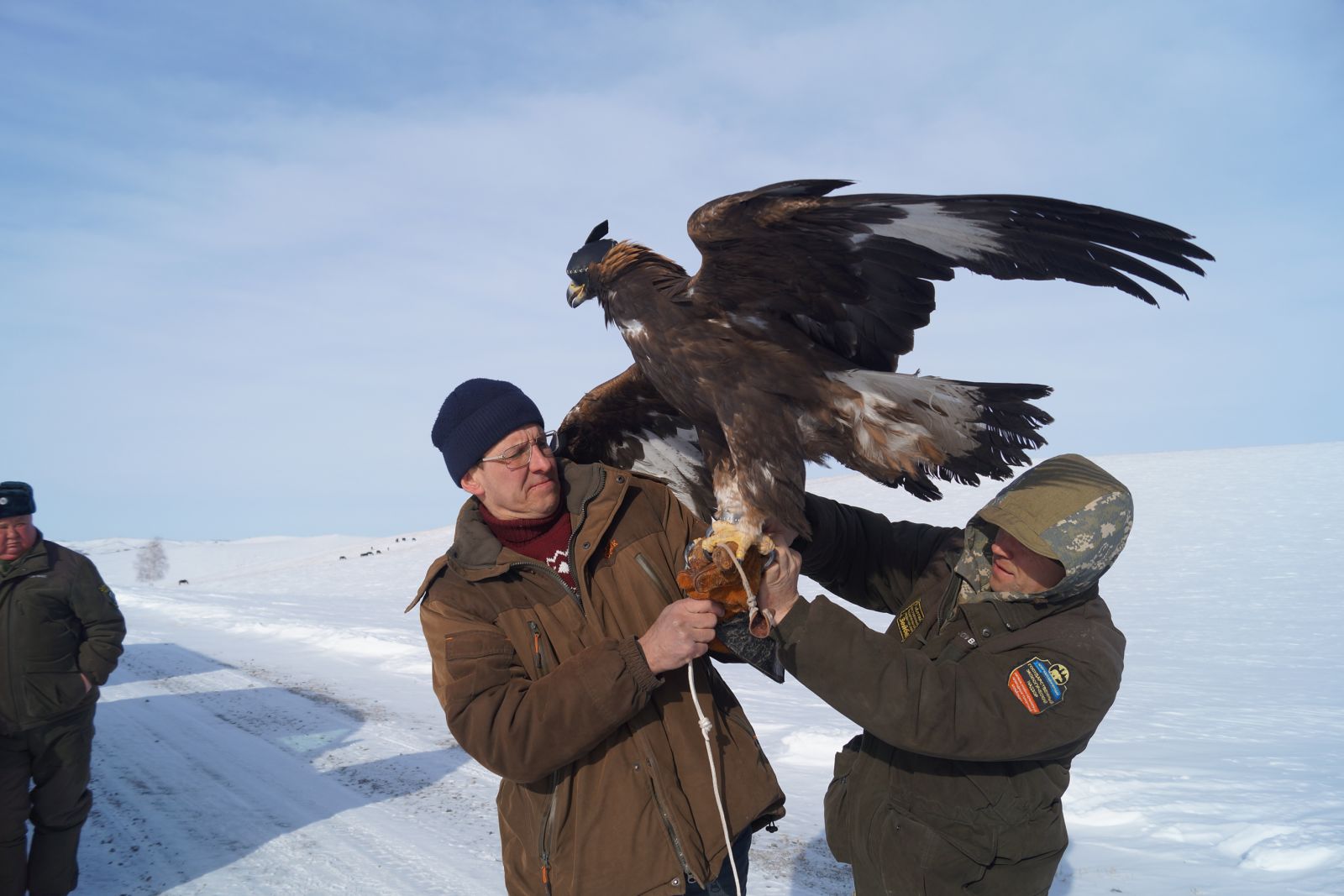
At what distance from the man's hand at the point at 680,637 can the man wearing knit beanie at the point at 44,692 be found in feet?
12.6

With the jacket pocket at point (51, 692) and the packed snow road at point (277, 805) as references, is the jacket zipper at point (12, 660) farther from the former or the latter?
the packed snow road at point (277, 805)

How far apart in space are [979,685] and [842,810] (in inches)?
26.8

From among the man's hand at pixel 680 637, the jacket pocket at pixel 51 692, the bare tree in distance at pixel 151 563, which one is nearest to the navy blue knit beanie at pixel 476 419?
the man's hand at pixel 680 637

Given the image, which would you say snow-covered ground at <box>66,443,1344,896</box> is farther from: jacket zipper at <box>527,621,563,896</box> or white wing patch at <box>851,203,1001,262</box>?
white wing patch at <box>851,203,1001,262</box>

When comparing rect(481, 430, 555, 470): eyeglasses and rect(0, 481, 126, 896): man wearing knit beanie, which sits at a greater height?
rect(481, 430, 555, 470): eyeglasses

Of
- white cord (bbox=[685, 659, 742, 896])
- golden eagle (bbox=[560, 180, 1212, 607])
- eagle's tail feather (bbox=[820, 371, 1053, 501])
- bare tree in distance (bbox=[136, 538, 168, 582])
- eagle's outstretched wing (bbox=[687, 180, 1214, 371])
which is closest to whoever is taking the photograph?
white cord (bbox=[685, 659, 742, 896])

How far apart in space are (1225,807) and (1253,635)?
27.5 feet

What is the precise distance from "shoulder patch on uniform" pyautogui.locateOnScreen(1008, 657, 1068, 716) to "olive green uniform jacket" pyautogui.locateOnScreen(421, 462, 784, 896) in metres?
0.64

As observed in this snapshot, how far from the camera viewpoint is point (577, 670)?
Result: 1.93 meters

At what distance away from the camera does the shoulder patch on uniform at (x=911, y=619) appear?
2264 millimetres

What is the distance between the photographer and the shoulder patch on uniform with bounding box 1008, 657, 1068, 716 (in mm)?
1776

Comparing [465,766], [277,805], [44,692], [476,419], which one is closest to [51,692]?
[44,692]

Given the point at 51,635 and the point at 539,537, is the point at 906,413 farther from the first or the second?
the point at 51,635

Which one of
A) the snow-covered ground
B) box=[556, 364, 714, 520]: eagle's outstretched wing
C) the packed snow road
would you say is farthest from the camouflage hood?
the packed snow road
